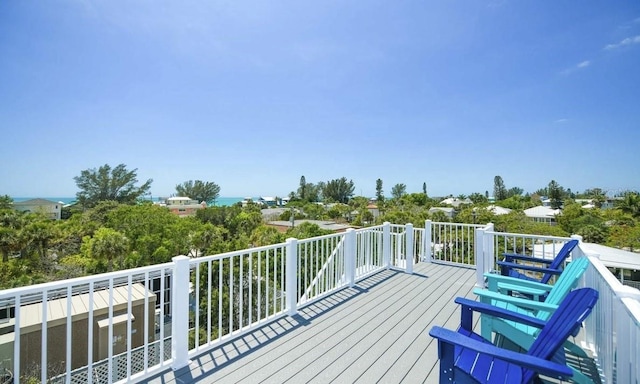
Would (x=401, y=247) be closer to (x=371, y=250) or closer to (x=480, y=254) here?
(x=371, y=250)

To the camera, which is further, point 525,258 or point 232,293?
point 525,258

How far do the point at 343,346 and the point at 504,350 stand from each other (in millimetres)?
1717

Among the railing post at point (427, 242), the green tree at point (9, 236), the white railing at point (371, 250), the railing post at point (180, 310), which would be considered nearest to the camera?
the railing post at point (180, 310)

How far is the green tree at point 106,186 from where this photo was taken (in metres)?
43.4

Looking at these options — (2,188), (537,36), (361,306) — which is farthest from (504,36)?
(2,188)

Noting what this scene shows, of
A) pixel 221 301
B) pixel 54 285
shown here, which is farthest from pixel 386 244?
pixel 54 285

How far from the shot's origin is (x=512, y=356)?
142cm

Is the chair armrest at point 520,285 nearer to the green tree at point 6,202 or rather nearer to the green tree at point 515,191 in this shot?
the green tree at point 6,202

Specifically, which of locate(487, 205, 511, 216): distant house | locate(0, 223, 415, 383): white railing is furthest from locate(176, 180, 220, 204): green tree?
locate(0, 223, 415, 383): white railing

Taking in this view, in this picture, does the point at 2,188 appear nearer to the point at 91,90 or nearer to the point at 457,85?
the point at 91,90

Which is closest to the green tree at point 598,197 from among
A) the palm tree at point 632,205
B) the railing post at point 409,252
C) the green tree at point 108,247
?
the palm tree at point 632,205

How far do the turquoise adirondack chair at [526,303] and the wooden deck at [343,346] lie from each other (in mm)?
641

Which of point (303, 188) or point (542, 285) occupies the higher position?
point (303, 188)

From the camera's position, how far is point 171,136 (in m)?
26.6
